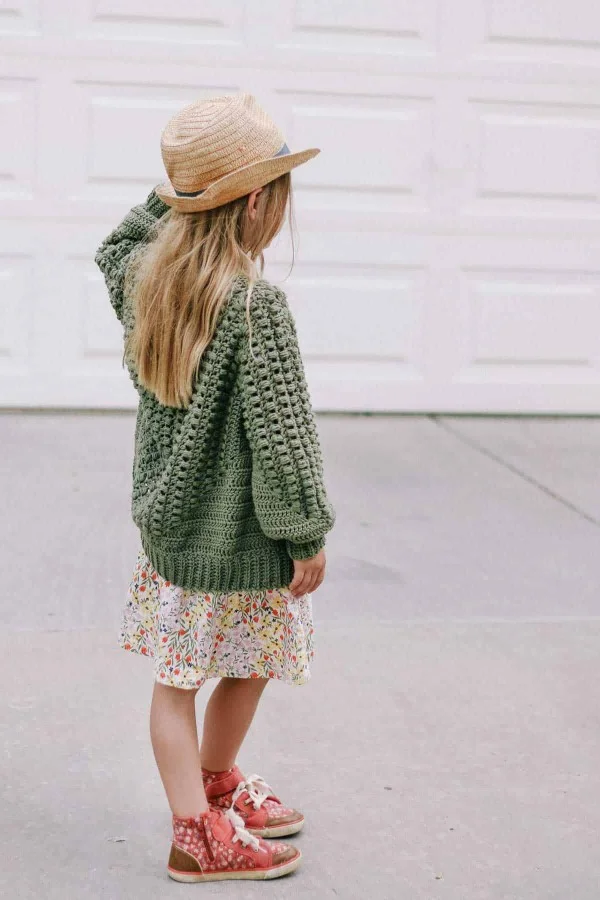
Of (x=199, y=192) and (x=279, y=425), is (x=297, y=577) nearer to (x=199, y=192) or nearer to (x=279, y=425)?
(x=279, y=425)

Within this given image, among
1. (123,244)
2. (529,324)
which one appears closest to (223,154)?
(123,244)

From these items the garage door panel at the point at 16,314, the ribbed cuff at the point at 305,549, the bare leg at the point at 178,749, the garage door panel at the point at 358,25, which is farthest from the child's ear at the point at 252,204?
the garage door panel at the point at 358,25

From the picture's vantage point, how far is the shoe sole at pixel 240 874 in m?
2.25

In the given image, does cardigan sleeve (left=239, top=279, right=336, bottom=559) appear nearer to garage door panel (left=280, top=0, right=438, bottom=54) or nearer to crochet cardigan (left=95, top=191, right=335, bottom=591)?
crochet cardigan (left=95, top=191, right=335, bottom=591)

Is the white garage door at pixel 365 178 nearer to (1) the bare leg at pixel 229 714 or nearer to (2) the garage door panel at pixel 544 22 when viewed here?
(2) the garage door panel at pixel 544 22

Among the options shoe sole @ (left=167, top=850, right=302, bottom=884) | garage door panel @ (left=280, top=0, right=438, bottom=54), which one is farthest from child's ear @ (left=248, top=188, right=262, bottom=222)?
garage door panel @ (left=280, top=0, right=438, bottom=54)

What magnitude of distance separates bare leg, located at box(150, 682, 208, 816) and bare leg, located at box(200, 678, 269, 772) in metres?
0.12

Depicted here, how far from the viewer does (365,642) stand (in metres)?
3.40

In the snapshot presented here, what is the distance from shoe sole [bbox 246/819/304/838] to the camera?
2414 mm

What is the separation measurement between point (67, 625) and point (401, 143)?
344 centimetres

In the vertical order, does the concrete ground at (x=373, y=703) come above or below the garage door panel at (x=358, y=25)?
below

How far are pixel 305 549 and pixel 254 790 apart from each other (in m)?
0.58

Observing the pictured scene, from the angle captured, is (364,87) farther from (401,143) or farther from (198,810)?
(198,810)

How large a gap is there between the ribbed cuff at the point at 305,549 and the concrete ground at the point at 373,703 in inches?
23.8
